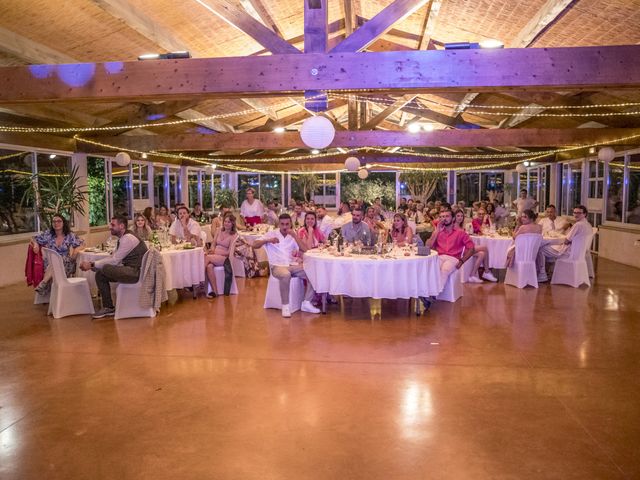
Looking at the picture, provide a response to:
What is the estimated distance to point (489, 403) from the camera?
3621mm

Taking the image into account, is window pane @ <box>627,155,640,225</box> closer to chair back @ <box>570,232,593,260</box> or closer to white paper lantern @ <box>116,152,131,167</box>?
chair back @ <box>570,232,593,260</box>

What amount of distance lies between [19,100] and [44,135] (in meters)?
4.12

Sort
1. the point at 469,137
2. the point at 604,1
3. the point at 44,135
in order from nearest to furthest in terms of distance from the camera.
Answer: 1. the point at 604,1
2. the point at 44,135
3. the point at 469,137

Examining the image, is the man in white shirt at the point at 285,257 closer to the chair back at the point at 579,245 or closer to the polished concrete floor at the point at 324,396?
the polished concrete floor at the point at 324,396

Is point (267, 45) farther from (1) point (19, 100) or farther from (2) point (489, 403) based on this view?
(2) point (489, 403)

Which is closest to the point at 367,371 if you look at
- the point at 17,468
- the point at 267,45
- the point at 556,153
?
the point at 17,468

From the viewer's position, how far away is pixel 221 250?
738 centimetres

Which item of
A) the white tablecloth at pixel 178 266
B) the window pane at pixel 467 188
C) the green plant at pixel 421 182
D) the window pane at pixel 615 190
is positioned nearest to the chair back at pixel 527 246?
the white tablecloth at pixel 178 266

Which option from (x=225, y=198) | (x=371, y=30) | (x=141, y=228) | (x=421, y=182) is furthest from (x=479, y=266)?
(x=421, y=182)

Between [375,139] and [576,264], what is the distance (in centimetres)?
474

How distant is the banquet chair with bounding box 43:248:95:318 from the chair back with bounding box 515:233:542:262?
5.72 meters

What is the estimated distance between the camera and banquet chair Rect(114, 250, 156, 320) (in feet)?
19.9

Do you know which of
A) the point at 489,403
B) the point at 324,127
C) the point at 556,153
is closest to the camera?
the point at 489,403

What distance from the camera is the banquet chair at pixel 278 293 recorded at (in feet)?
20.6
